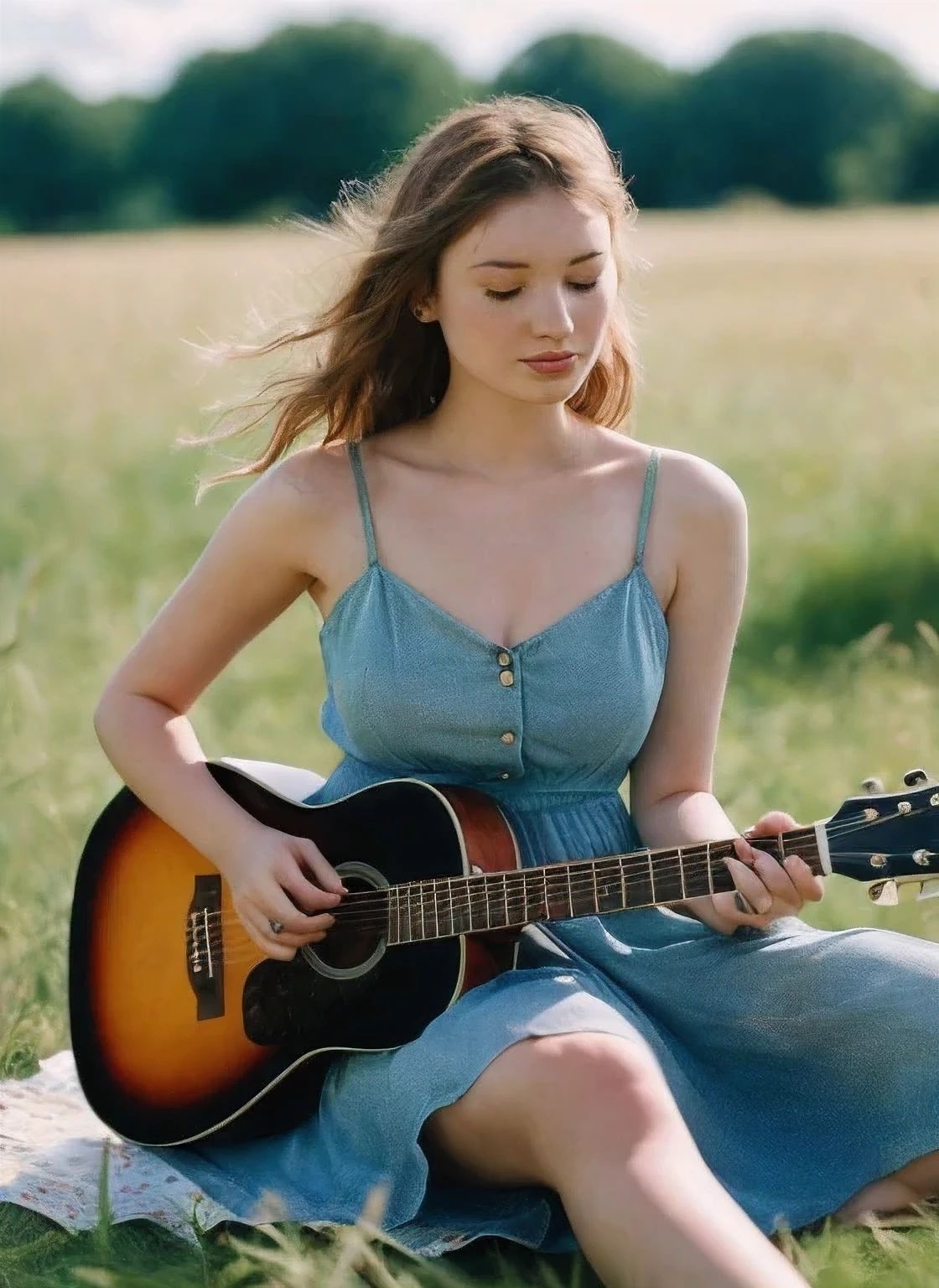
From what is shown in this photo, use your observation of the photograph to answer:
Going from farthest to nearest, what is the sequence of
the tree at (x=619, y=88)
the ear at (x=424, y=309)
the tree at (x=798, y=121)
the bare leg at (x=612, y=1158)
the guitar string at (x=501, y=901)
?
1. the tree at (x=619, y=88)
2. the tree at (x=798, y=121)
3. the ear at (x=424, y=309)
4. the guitar string at (x=501, y=901)
5. the bare leg at (x=612, y=1158)

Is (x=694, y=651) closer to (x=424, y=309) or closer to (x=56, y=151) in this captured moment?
(x=424, y=309)

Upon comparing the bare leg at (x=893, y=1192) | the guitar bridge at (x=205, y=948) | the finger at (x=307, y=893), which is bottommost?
the bare leg at (x=893, y=1192)

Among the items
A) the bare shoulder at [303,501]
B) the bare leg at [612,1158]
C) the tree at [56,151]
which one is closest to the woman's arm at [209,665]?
the bare shoulder at [303,501]

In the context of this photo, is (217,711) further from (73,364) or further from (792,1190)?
(73,364)

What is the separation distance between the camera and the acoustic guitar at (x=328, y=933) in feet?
8.44

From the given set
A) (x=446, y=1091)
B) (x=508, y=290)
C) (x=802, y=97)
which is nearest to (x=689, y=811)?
(x=446, y=1091)

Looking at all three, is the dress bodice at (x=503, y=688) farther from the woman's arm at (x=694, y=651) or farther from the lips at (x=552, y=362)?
the lips at (x=552, y=362)

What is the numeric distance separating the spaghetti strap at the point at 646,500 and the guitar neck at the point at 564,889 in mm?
575

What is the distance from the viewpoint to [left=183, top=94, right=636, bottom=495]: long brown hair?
2.90m

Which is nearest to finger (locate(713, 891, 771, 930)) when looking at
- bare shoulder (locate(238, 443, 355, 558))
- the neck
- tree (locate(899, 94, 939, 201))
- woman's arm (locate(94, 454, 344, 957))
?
woman's arm (locate(94, 454, 344, 957))

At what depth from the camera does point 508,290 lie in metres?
2.88

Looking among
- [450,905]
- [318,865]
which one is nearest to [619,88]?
[318,865]

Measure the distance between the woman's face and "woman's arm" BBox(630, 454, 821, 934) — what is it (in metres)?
0.32

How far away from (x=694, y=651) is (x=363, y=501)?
61 centimetres
